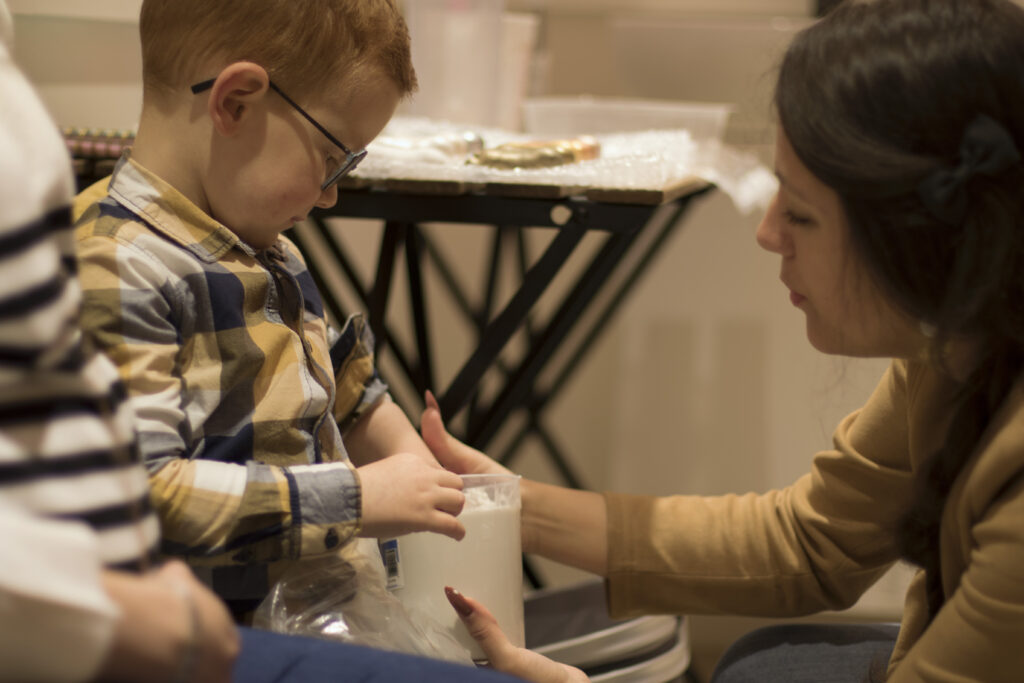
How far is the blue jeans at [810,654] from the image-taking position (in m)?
0.88

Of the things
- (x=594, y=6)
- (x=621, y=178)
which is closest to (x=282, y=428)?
(x=621, y=178)

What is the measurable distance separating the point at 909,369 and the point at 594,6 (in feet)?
5.92

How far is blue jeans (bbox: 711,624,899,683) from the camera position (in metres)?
0.88

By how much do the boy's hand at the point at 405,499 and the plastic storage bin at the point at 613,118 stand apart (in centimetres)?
100

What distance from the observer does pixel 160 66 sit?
0.73 meters

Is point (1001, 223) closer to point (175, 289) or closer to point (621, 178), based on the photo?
point (621, 178)

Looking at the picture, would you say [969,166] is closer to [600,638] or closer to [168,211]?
[168,211]

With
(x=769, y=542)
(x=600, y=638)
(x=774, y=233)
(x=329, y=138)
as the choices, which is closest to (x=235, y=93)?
(x=329, y=138)

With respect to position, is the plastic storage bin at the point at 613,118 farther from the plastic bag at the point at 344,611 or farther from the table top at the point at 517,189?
the plastic bag at the point at 344,611

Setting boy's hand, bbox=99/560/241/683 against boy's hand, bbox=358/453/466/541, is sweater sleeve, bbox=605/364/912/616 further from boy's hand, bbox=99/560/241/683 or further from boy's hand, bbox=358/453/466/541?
boy's hand, bbox=99/560/241/683

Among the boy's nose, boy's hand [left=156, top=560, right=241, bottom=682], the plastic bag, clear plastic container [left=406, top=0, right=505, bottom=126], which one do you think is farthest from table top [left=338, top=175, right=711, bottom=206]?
boy's hand [left=156, top=560, right=241, bottom=682]

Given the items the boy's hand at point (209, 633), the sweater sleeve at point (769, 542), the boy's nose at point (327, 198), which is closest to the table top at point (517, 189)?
the boy's nose at point (327, 198)

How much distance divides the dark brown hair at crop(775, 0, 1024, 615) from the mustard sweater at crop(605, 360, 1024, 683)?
0.24 ft

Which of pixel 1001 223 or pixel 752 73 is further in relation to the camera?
pixel 752 73
